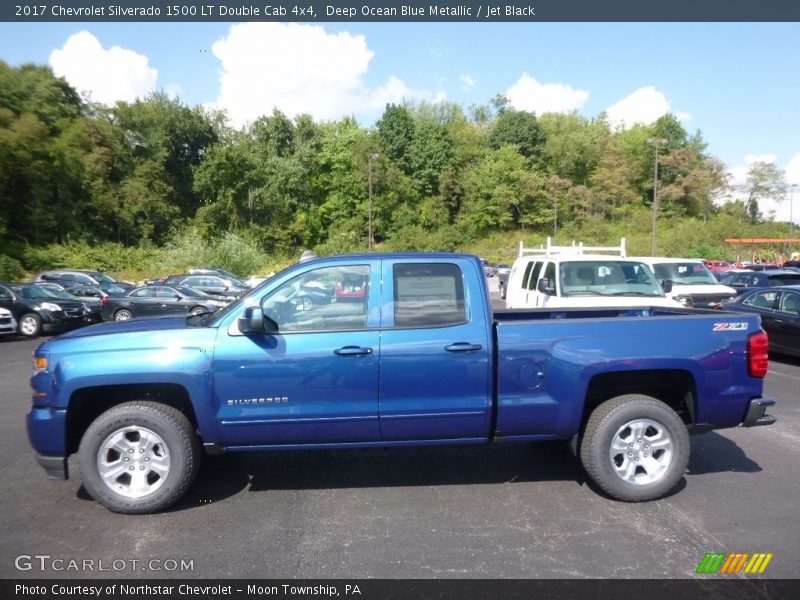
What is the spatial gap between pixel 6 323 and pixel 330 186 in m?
54.1

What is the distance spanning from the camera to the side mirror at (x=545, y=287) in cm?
972

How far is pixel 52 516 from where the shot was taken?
4.47 m

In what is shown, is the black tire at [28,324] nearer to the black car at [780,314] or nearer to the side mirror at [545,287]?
the side mirror at [545,287]

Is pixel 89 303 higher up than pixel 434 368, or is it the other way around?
pixel 434 368

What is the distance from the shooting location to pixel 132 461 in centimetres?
446

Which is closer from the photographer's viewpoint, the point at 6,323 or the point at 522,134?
the point at 6,323

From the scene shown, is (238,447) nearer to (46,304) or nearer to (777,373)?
(777,373)

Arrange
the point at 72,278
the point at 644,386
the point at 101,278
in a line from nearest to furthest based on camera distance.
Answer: the point at 644,386, the point at 72,278, the point at 101,278

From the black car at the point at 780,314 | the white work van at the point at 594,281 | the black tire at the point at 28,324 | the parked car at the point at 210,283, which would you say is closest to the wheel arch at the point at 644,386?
the white work van at the point at 594,281

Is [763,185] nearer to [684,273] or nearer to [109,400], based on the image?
[684,273]

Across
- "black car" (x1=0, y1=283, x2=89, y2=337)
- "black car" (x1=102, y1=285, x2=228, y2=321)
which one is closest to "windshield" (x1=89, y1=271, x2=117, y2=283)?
"black car" (x1=102, y1=285, x2=228, y2=321)

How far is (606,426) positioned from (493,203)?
6806 centimetres
